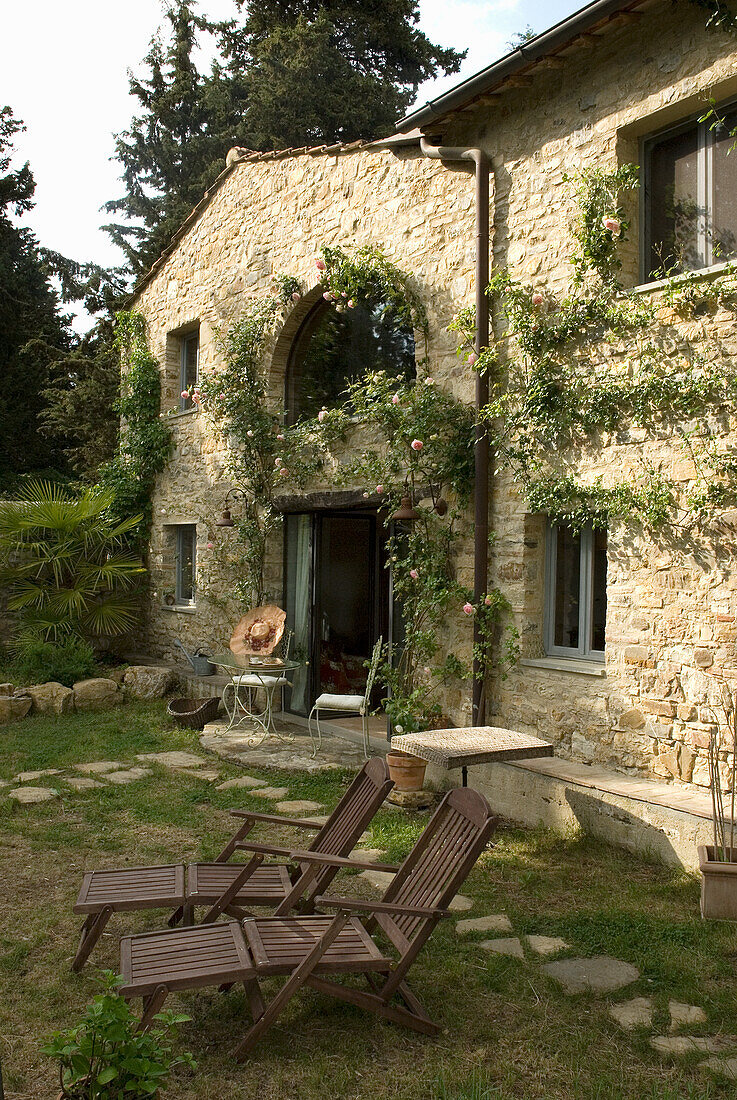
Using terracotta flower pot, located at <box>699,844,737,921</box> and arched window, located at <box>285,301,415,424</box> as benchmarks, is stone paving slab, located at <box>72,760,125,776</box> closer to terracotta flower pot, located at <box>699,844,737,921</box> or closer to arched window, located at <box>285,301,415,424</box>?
arched window, located at <box>285,301,415,424</box>

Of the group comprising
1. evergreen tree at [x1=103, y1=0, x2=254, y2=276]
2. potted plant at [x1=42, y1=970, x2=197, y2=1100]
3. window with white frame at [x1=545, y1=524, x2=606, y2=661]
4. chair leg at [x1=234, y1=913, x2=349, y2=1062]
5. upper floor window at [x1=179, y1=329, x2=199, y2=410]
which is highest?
evergreen tree at [x1=103, y1=0, x2=254, y2=276]

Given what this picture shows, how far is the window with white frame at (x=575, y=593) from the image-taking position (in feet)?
20.1

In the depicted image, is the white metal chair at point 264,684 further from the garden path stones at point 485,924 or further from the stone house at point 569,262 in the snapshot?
the garden path stones at point 485,924

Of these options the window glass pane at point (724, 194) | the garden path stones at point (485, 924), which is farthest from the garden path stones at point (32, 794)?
the window glass pane at point (724, 194)

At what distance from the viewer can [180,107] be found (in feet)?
72.8

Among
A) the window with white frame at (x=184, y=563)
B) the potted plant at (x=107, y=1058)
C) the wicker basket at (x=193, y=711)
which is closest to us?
the potted plant at (x=107, y=1058)

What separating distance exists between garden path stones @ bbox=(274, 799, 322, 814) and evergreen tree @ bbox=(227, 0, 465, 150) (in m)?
16.1

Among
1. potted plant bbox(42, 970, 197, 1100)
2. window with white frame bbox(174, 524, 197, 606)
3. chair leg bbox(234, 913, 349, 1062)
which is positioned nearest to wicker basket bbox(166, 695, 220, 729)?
window with white frame bbox(174, 524, 197, 606)

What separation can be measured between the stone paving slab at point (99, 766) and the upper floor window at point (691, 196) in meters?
5.71

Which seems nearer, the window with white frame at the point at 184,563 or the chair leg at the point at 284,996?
the chair leg at the point at 284,996

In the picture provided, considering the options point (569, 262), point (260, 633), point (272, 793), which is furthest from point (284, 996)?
point (260, 633)

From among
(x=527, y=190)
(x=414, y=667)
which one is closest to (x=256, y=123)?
(x=527, y=190)

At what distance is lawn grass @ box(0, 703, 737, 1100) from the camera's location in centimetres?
288

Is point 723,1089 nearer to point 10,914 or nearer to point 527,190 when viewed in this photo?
point 10,914
